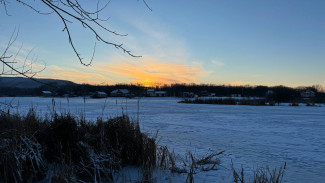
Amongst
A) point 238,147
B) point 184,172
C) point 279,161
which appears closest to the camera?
point 184,172

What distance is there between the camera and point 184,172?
3.91m

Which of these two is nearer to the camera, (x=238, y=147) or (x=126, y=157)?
(x=126, y=157)

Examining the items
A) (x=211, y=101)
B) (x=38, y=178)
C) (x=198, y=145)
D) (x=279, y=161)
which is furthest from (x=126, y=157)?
(x=211, y=101)

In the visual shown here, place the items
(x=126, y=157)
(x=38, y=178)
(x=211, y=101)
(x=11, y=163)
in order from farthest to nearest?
(x=211, y=101)
(x=126, y=157)
(x=38, y=178)
(x=11, y=163)

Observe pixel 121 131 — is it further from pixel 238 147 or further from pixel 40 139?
pixel 238 147

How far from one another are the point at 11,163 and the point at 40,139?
3.34 ft

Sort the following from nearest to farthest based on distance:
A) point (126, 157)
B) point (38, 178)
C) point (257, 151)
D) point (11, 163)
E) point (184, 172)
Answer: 1. point (11, 163)
2. point (38, 178)
3. point (184, 172)
4. point (126, 157)
5. point (257, 151)

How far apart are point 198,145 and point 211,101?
27.1 metres

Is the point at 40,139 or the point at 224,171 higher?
the point at 40,139

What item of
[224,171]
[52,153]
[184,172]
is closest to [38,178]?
[52,153]

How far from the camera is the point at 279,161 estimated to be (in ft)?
15.6

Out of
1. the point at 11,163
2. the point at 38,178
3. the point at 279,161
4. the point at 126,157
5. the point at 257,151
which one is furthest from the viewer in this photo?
the point at 257,151

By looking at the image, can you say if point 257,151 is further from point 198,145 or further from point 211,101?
point 211,101

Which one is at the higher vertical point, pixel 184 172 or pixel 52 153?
pixel 52 153
